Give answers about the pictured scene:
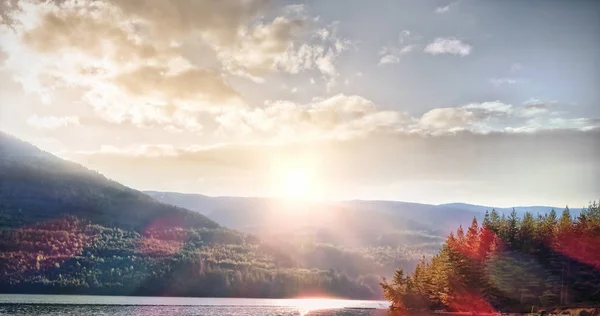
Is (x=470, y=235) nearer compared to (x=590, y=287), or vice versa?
(x=590, y=287)

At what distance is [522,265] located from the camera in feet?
374

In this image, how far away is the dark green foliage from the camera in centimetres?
10944

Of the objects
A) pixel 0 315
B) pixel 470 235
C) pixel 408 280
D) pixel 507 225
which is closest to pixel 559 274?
pixel 507 225

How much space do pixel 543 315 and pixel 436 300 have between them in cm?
4501

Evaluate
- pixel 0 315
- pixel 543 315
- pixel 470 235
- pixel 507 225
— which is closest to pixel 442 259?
pixel 470 235

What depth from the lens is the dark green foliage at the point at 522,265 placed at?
109 meters

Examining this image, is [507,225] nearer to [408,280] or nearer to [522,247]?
[522,247]

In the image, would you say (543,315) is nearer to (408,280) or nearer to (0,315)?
(408,280)

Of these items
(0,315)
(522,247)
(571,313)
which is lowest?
(0,315)

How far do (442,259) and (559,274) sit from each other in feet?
91.8

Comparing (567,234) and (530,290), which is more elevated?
(567,234)

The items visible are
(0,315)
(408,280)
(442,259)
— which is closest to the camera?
(0,315)

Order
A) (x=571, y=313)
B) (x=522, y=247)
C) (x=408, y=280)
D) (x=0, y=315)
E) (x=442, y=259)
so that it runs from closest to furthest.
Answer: (x=571, y=313) → (x=0, y=315) → (x=522, y=247) → (x=442, y=259) → (x=408, y=280)

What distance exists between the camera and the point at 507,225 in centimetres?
12625
